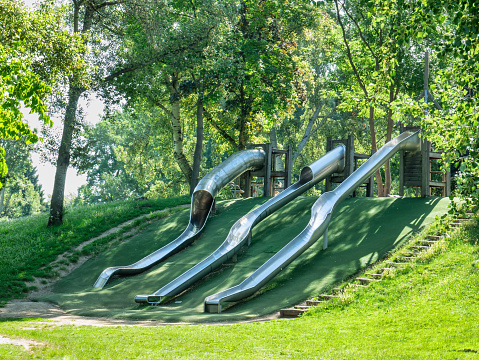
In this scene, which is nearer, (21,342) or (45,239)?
(21,342)

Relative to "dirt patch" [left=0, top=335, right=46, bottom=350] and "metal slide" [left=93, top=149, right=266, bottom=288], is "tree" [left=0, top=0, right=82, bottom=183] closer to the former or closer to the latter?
"dirt patch" [left=0, top=335, right=46, bottom=350]

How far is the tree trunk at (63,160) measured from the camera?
2495 centimetres

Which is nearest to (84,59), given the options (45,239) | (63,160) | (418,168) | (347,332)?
(63,160)

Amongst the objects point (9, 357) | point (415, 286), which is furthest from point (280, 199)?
point (9, 357)

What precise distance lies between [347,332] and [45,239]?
1709cm

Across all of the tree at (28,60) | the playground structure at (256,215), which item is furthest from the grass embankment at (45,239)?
the tree at (28,60)

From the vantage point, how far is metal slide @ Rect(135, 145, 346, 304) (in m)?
16.9

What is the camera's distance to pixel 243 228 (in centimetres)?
2006

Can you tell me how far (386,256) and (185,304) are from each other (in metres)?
6.27

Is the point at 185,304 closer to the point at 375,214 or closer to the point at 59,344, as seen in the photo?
the point at 59,344

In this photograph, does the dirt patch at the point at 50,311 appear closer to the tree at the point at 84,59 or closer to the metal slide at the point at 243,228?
the metal slide at the point at 243,228

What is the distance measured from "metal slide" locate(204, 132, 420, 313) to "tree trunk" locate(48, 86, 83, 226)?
42.0 feet

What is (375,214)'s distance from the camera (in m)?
19.8

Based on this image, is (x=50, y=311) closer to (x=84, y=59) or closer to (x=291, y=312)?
(x=291, y=312)
